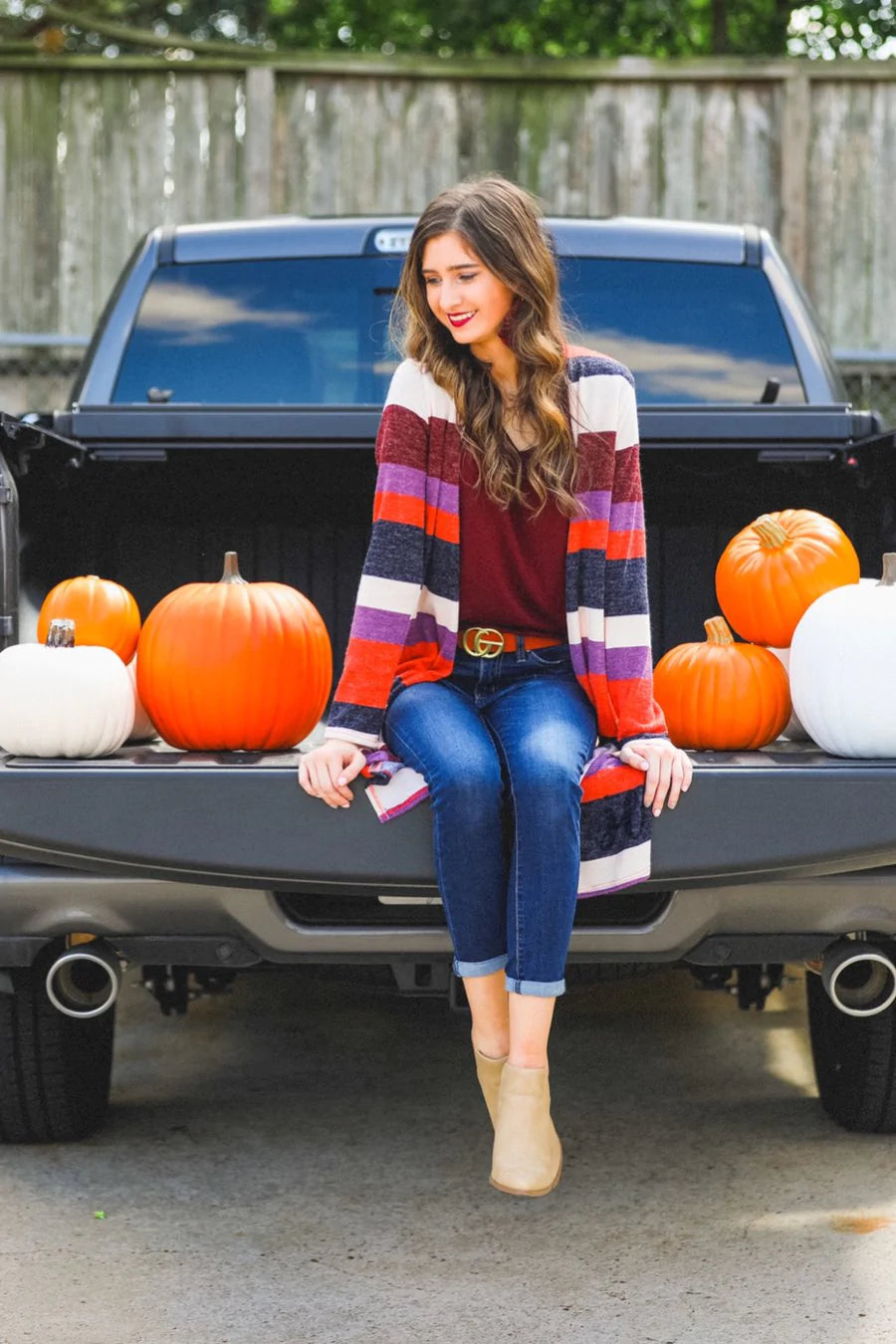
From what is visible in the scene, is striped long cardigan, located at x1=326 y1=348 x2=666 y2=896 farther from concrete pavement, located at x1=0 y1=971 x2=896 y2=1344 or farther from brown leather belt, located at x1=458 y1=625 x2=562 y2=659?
concrete pavement, located at x1=0 y1=971 x2=896 y2=1344

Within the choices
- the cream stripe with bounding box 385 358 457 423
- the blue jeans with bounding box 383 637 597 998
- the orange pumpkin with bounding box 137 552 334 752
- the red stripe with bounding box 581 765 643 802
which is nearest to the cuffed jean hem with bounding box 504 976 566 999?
the blue jeans with bounding box 383 637 597 998

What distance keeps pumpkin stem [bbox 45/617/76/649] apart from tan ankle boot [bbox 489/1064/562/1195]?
1.12 metres

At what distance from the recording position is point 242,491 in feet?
12.2

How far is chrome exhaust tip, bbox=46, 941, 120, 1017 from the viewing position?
2938 millimetres

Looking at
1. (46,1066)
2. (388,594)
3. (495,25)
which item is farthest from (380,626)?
(495,25)

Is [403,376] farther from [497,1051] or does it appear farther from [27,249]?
[27,249]

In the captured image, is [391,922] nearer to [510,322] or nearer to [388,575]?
[388,575]

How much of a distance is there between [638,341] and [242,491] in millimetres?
1378

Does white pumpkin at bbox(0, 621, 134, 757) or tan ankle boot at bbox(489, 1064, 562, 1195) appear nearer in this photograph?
tan ankle boot at bbox(489, 1064, 562, 1195)

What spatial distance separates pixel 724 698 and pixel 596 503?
1.46ft

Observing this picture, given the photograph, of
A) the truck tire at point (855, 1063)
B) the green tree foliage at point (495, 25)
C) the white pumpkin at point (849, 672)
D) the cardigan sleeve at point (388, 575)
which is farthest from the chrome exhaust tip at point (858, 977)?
the green tree foliage at point (495, 25)

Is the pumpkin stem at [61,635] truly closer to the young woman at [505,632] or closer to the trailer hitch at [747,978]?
the young woman at [505,632]

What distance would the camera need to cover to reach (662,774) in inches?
105

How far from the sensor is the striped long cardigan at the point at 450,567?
9.20 ft
